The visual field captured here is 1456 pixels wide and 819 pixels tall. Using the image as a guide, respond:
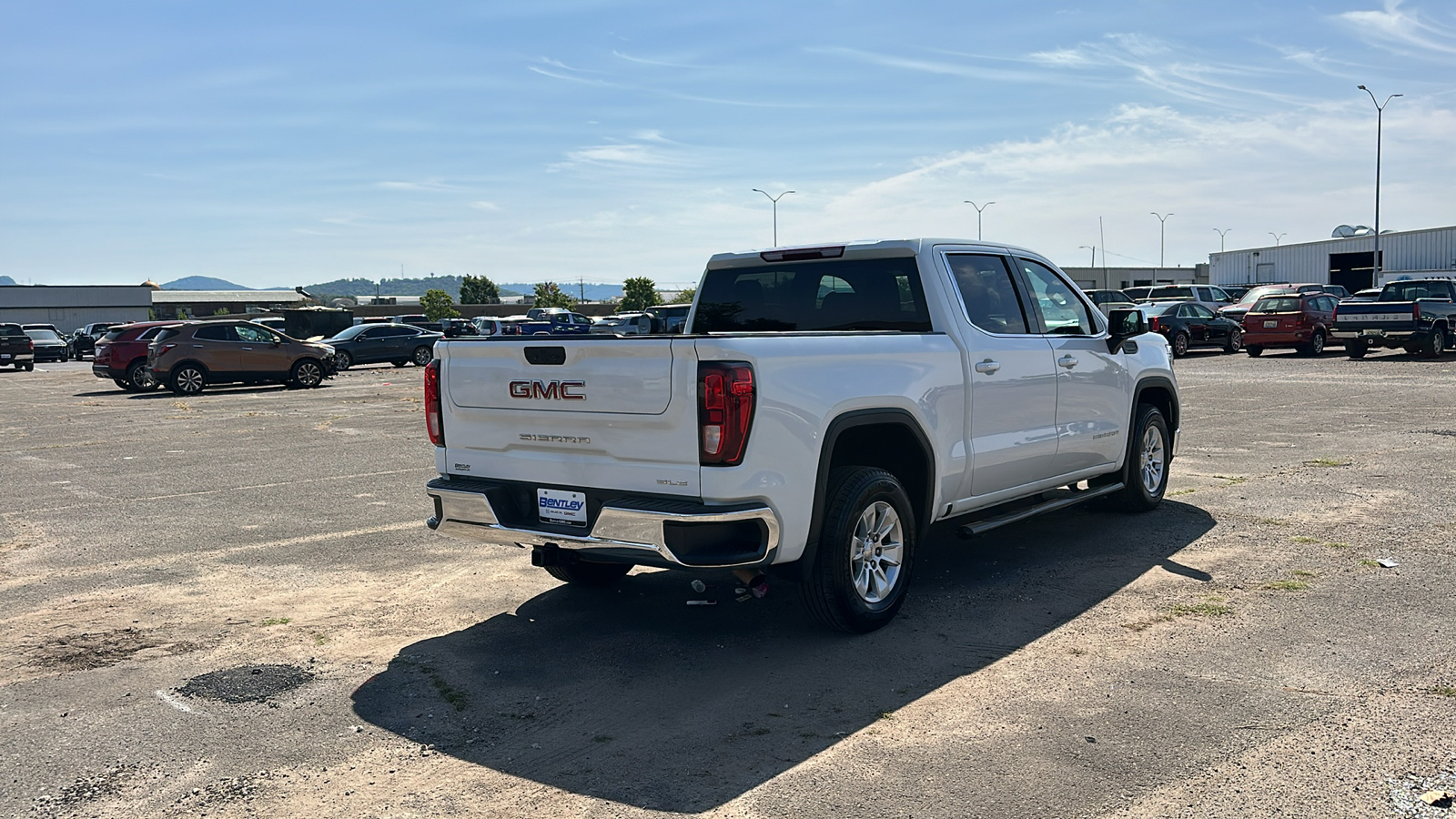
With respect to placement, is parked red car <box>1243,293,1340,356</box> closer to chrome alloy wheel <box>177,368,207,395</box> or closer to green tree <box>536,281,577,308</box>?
chrome alloy wheel <box>177,368,207,395</box>

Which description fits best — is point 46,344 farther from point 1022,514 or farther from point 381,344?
point 1022,514

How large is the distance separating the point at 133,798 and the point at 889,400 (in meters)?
3.59

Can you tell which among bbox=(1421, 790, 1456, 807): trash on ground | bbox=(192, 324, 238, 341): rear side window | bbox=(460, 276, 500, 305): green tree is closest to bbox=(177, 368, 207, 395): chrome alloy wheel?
bbox=(192, 324, 238, 341): rear side window

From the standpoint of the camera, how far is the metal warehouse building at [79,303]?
109 meters

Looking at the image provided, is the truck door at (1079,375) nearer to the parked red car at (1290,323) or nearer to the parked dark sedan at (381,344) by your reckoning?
the parked red car at (1290,323)

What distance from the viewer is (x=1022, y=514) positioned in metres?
6.83

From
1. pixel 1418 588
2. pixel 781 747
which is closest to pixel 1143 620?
pixel 1418 588

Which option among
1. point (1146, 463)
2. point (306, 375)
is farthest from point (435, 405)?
point (306, 375)

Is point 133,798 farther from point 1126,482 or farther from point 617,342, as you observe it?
point 1126,482

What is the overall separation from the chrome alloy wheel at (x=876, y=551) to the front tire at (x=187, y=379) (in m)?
22.6

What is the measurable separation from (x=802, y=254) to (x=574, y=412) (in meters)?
2.08

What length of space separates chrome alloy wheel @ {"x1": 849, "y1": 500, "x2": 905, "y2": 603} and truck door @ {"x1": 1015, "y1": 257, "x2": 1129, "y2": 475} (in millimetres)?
1870

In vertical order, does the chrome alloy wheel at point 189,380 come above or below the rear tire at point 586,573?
above

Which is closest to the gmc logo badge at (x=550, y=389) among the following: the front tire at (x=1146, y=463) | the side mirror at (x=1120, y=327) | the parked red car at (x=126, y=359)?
the side mirror at (x=1120, y=327)
